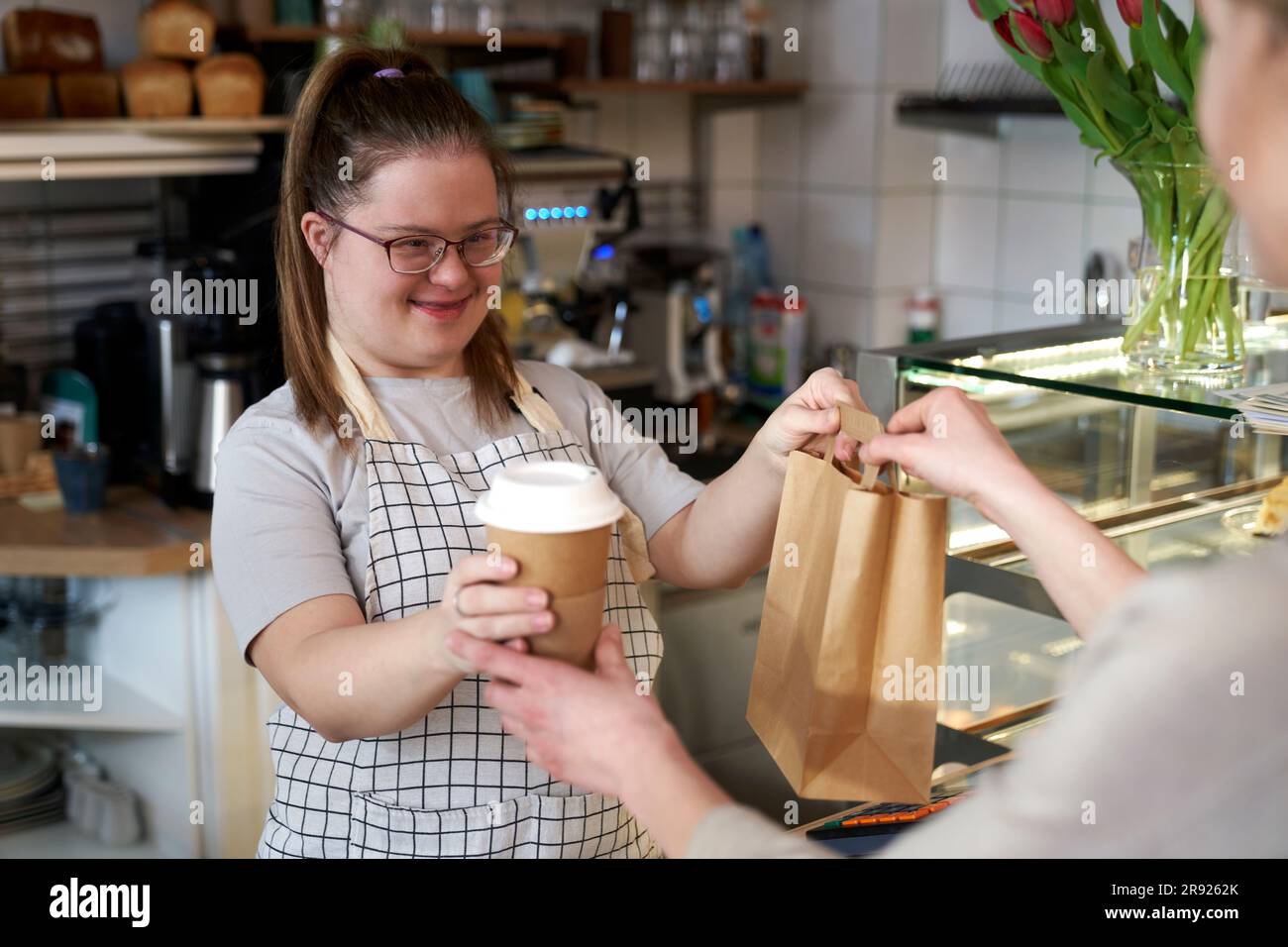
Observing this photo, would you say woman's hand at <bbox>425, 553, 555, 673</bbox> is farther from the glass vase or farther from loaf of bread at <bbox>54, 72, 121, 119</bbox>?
loaf of bread at <bbox>54, 72, 121, 119</bbox>

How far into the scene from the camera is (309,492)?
3.77ft

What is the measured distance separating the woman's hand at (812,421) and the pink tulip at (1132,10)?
40cm

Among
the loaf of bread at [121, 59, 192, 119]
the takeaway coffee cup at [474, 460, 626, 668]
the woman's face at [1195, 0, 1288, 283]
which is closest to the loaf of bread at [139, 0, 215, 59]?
the loaf of bread at [121, 59, 192, 119]

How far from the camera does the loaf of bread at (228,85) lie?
7.44ft

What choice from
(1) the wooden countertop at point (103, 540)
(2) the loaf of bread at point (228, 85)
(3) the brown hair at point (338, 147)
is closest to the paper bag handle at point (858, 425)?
(3) the brown hair at point (338, 147)

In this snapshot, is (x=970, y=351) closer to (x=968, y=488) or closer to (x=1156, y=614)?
(x=968, y=488)

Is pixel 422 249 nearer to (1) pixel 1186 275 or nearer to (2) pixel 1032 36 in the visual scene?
(2) pixel 1032 36

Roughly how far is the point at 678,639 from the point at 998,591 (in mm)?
1364

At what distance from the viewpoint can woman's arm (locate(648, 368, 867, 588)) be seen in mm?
1215

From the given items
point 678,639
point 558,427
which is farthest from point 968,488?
point 678,639

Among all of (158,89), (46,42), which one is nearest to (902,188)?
(158,89)

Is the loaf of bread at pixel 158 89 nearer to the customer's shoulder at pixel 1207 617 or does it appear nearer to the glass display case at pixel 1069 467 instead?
the glass display case at pixel 1069 467

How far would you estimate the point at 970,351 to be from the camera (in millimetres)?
1376

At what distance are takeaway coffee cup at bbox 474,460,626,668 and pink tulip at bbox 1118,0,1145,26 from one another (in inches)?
26.4
